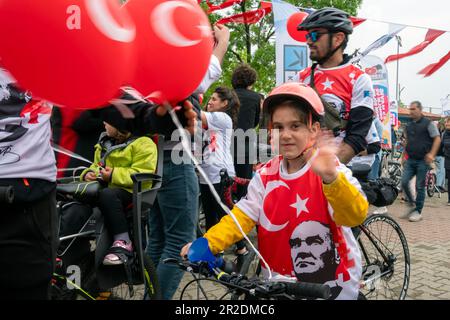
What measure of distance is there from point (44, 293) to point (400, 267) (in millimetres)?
3048

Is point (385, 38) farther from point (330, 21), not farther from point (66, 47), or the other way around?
point (66, 47)

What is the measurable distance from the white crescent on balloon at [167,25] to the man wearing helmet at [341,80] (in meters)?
1.51

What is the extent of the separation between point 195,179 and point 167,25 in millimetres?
1616

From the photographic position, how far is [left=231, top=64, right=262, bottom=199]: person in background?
4.98m

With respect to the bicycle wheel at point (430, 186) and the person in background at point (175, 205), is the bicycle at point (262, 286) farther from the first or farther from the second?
the bicycle wheel at point (430, 186)

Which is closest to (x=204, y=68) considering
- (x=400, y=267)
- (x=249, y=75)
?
(x=400, y=267)

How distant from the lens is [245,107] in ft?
16.4

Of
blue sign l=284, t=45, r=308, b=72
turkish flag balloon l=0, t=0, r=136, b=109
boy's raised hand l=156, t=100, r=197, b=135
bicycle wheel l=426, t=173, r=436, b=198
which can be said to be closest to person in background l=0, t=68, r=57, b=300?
turkish flag balloon l=0, t=0, r=136, b=109

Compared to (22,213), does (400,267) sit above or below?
below

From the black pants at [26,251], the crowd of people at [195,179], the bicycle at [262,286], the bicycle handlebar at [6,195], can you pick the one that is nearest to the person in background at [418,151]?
the crowd of people at [195,179]

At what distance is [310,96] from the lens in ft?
6.39

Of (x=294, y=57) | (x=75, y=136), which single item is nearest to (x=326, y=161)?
(x=75, y=136)

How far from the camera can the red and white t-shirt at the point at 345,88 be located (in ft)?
9.12
